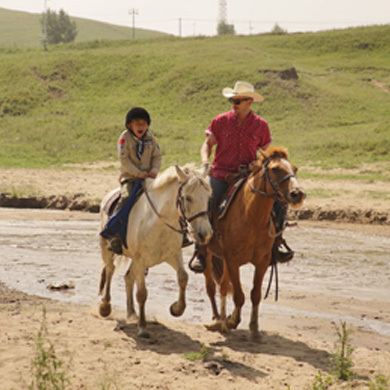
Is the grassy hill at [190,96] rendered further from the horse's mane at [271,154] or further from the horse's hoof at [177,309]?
the horse's hoof at [177,309]

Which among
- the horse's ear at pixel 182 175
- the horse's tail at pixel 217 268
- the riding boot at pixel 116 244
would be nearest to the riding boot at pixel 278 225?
the horse's tail at pixel 217 268

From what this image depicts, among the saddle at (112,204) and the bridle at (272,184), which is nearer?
the bridle at (272,184)

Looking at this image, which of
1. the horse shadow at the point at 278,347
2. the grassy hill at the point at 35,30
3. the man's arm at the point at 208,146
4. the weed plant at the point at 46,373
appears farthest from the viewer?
the grassy hill at the point at 35,30

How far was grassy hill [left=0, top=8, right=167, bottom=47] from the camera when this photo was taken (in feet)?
515

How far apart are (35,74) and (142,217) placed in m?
45.9

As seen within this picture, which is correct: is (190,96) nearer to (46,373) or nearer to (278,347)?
(278,347)

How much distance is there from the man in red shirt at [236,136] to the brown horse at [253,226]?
0.41m

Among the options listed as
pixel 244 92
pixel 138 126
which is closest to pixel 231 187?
pixel 244 92

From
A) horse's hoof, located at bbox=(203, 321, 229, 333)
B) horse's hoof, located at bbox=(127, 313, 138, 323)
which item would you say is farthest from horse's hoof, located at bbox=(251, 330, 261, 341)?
horse's hoof, located at bbox=(127, 313, 138, 323)

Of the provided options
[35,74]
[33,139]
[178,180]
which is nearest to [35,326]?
[178,180]

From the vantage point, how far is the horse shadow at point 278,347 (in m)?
6.87

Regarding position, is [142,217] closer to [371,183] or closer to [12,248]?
[12,248]

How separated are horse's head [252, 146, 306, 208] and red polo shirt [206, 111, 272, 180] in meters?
0.64

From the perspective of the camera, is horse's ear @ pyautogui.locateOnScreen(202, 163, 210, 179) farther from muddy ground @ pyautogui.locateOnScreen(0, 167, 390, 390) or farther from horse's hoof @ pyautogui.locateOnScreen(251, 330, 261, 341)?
horse's hoof @ pyautogui.locateOnScreen(251, 330, 261, 341)
